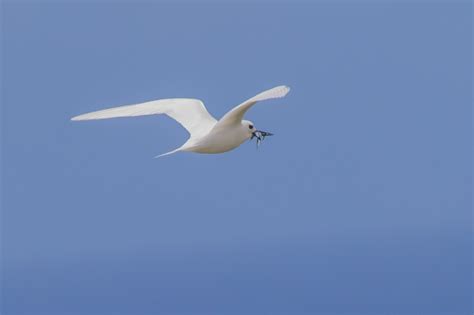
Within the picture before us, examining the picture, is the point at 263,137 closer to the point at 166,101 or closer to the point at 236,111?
the point at 236,111

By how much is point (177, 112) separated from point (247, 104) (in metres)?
2.43

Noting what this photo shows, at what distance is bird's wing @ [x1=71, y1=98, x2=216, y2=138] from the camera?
1166 cm

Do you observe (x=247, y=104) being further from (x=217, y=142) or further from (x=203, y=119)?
(x=203, y=119)

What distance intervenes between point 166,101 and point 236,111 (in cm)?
245

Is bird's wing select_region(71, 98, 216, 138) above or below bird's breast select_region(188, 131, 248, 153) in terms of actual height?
above

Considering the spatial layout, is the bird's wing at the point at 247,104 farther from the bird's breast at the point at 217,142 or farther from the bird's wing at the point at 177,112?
the bird's wing at the point at 177,112

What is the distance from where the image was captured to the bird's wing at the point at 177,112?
11662 millimetres

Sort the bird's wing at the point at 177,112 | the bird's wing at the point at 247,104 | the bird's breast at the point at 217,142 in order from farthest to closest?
the bird's wing at the point at 177,112
the bird's breast at the point at 217,142
the bird's wing at the point at 247,104

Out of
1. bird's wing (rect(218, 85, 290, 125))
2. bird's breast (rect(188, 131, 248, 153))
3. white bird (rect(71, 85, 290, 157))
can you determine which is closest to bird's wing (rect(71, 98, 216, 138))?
white bird (rect(71, 85, 290, 157))

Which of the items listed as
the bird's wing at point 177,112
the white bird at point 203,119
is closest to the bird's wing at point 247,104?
the white bird at point 203,119

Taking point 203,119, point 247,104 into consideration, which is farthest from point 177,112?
point 247,104

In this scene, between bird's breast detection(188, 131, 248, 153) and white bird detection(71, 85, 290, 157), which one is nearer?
white bird detection(71, 85, 290, 157)

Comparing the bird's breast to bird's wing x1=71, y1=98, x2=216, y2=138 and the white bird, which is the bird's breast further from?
bird's wing x1=71, y1=98, x2=216, y2=138

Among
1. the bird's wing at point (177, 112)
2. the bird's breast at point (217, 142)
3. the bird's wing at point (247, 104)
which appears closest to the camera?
the bird's wing at point (247, 104)
